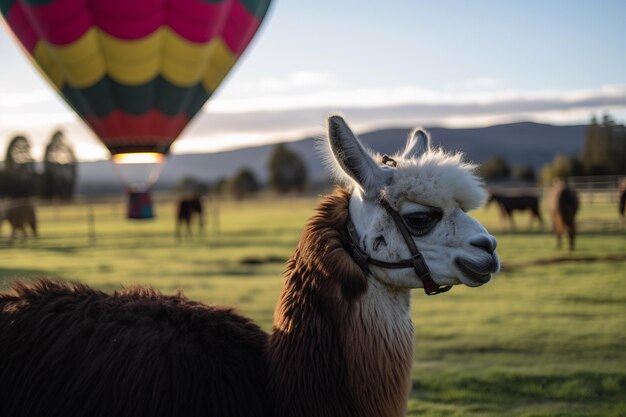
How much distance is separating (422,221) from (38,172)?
3943 inches

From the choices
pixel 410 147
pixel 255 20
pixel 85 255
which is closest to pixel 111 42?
pixel 255 20

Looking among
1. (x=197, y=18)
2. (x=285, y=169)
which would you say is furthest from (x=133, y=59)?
(x=285, y=169)

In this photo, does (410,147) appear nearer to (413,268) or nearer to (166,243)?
(413,268)

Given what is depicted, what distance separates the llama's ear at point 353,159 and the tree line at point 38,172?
9336 cm

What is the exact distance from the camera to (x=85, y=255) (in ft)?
72.5

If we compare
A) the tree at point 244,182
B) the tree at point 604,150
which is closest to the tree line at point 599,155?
the tree at point 604,150

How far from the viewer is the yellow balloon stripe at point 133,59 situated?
15.4m

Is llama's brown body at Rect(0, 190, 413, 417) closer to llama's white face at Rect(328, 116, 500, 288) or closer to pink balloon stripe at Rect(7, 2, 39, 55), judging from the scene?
llama's white face at Rect(328, 116, 500, 288)

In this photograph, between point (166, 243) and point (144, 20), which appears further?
point (166, 243)

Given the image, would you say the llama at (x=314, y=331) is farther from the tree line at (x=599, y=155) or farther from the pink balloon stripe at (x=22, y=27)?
the tree line at (x=599, y=155)

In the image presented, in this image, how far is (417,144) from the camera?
4.14 m

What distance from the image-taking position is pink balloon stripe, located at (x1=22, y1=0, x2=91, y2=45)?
14.4 metres

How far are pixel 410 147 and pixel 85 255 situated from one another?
65.0 ft

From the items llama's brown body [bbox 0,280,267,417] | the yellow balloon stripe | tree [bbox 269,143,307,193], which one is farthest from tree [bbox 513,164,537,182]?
llama's brown body [bbox 0,280,267,417]
